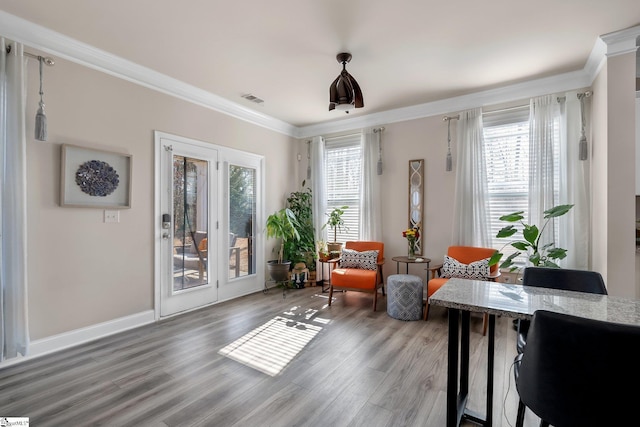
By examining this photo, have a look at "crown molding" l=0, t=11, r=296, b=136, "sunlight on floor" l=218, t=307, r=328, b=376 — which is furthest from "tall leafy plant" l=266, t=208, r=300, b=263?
"crown molding" l=0, t=11, r=296, b=136

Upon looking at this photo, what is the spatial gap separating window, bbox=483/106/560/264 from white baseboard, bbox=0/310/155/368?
4416 mm

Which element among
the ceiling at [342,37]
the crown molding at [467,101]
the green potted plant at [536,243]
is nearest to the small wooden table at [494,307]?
the green potted plant at [536,243]

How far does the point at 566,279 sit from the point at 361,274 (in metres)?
2.34

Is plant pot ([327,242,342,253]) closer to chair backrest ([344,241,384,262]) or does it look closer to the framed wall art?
chair backrest ([344,241,384,262])

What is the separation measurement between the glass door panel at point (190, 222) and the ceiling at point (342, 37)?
1092mm

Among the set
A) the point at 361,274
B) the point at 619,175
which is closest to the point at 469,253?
the point at 361,274

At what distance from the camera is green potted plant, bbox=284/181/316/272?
17.1 feet

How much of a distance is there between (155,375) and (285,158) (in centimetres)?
393

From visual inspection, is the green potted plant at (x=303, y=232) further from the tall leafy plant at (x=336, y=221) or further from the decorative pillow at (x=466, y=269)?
the decorative pillow at (x=466, y=269)

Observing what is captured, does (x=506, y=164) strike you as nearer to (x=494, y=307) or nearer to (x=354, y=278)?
(x=354, y=278)

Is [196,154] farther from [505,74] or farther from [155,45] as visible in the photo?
[505,74]

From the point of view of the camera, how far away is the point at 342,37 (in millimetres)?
2730

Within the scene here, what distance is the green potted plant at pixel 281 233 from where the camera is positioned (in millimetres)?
4824

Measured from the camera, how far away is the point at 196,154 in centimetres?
399
